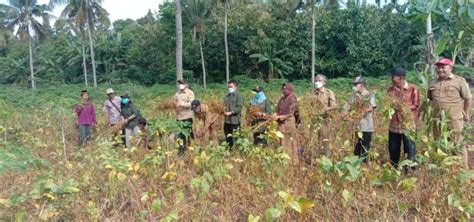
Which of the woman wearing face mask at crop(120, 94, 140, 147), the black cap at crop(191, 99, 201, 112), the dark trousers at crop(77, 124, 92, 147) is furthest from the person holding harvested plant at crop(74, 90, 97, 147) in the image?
the black cap at crop(191, 99, 201, 112)

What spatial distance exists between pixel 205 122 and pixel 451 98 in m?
3.11

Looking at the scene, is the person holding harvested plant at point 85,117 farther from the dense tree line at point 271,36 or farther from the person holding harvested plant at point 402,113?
the dense tree line at point 271,36

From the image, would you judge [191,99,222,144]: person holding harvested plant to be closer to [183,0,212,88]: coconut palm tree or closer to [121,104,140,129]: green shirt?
[121,104,140,129]: green shirt

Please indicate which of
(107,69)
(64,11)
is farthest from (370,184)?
A: (107,69)

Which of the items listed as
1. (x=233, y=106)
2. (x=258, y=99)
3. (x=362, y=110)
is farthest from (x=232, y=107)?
(x=362, y=110)

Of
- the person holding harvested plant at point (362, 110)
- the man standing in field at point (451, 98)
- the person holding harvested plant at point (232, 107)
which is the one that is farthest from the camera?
the person holding harvested plant at point (232, 107)

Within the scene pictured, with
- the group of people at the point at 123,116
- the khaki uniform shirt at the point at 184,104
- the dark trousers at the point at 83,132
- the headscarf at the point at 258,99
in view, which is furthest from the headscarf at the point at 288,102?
the dark trousers at the point at 83,132

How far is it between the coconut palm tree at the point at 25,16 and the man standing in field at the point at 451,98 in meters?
28.8

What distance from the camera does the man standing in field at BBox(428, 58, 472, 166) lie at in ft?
12.7

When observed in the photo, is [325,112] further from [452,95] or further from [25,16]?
[25,16]

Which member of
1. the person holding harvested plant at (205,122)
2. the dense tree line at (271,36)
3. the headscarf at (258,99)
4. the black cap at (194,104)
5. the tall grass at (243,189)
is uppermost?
the dense tree line at (271,36)

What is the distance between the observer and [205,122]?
5.74 metres

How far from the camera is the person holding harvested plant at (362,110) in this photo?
4473 mm

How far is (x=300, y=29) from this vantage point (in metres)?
25.0
